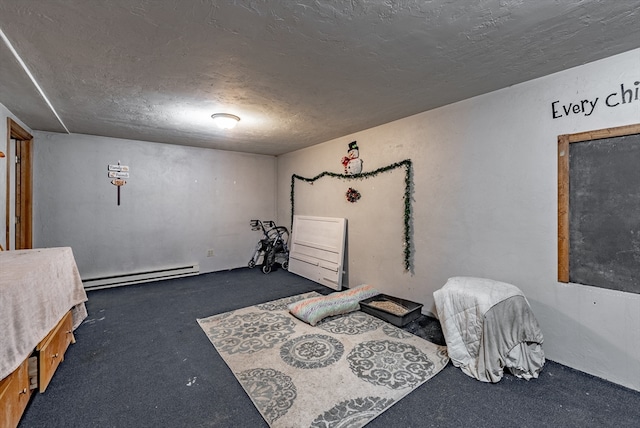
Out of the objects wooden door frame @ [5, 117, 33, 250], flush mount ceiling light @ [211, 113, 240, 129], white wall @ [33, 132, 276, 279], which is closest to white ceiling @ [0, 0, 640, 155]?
flush mount ceiling light @ [211, 113, 240, 129]

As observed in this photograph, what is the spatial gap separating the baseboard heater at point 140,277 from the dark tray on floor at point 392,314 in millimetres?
3276

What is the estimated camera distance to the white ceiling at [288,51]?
147cm

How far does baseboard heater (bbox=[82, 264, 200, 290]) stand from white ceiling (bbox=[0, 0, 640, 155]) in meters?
2.42

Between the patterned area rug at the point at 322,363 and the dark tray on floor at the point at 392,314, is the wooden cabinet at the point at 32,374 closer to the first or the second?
the patterned area rug at the point at 322,363

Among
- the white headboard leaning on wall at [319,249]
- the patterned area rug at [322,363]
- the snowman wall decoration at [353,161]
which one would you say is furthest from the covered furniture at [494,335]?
the snowman wall decoration at [353,161]

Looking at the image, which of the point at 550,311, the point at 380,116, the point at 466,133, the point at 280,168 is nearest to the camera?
the point at 550,311

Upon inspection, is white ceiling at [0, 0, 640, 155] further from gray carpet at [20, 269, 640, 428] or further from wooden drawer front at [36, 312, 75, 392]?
gray carpet at [20, 269, 640, 428]

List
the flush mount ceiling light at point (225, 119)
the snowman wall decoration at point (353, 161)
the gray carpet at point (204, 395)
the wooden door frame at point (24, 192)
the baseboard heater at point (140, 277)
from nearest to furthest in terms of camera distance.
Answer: the gray carpet at point (204, 395), the flush mount ceiling light at point (225, 119), the wooden door frame at point (24, 192), the snowman wall decoration at point (353, 161), the baseboard heater at point (140, 277)

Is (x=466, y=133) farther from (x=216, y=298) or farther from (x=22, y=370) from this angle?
(x=22, y=370)

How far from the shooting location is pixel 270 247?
17.5 feet

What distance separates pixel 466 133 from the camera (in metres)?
2.74

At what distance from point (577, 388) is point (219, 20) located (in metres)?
3.40

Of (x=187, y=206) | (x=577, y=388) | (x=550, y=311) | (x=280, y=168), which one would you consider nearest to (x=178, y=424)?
(x=577, y=388)

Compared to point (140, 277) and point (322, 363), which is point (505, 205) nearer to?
point (322, 363)
